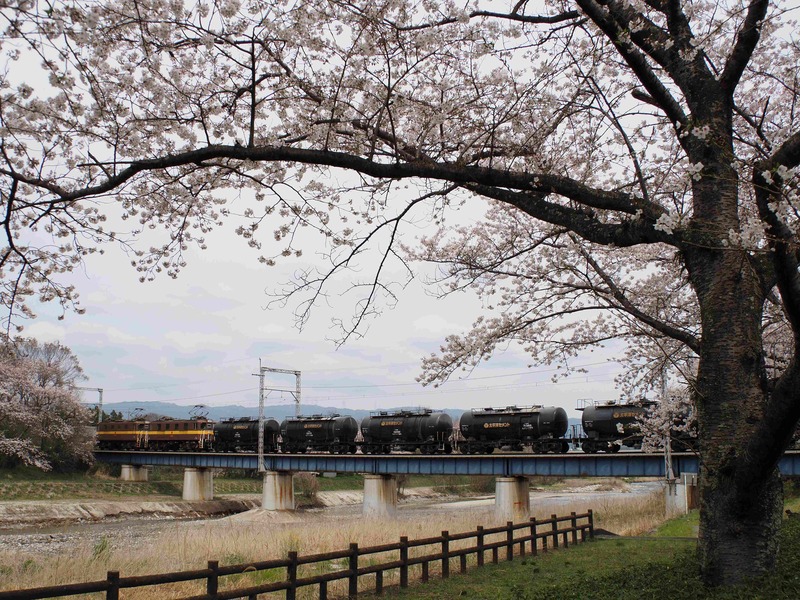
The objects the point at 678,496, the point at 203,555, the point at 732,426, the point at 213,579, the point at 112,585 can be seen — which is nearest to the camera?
the point at 112,585

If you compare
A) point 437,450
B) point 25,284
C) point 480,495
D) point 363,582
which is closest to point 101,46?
point 25,284

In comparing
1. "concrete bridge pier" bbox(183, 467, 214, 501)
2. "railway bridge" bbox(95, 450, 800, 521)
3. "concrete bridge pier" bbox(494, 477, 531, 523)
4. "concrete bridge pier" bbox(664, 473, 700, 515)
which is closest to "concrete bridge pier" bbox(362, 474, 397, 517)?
"railway bridge" bbox(95, 450, 800, 521)

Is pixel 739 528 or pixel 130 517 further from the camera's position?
pixel 130 517

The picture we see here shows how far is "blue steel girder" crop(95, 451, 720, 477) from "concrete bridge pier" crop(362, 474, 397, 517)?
574 mm

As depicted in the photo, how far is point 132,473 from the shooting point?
6175cm

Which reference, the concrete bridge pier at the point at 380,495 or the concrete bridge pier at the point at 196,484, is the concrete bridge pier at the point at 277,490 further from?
the concrete bridge pier at the point at 196,484

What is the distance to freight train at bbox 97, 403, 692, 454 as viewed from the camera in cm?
3766

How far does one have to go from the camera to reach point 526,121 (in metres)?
10.7

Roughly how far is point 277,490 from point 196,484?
33.6 feet

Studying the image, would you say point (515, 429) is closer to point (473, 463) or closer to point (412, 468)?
point (473, 463)

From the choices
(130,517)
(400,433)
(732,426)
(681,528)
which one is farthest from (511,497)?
(732,426)

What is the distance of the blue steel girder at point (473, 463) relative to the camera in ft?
113

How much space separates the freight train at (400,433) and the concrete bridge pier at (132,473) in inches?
72.8

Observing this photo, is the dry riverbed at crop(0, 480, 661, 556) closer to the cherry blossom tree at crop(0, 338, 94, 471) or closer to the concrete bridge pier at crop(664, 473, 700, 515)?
the concrete bridge pier at crop(664, 473, 700, 515)
